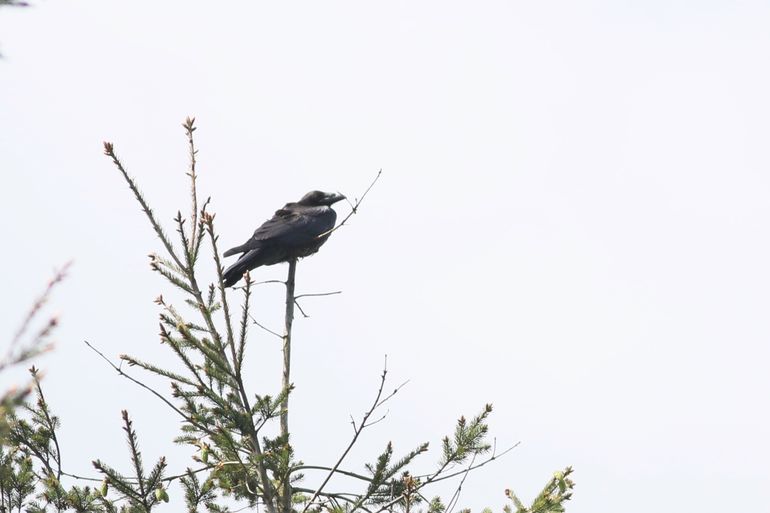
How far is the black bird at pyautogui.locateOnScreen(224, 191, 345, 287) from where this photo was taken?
10164 millimetres

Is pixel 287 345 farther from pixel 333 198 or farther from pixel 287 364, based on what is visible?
pixel 333 198

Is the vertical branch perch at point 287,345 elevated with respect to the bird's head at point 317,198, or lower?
lower

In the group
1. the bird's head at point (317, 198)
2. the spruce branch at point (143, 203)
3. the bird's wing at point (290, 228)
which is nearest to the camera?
the spruce branch at point (143, 203)


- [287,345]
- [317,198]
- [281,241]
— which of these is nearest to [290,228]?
[281,241]

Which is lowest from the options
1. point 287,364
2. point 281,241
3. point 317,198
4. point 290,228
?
point 287,364

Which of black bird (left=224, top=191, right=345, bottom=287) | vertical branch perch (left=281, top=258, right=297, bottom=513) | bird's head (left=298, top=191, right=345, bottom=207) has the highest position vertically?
bird's head (left=298, top=191, right=345, bottom=207)

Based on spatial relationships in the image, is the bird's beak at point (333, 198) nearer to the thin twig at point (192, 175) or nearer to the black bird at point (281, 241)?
the black bird at point (281, 241)

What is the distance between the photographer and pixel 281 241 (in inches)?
409

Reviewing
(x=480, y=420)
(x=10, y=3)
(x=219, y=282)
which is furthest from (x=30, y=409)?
(x=10, y=3)

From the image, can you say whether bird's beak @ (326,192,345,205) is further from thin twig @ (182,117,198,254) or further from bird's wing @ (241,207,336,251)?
thin twig @ (182,117,198,254)

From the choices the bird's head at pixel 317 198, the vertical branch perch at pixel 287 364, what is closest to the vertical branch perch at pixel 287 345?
the vertical branch perch at pixel 287 364

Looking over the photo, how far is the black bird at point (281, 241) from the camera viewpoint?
1016 centimetres

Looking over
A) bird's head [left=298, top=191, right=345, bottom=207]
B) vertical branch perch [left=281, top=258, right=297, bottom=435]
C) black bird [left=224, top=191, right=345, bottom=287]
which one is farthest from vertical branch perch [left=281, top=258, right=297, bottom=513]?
bird's head [left=298, top=191, right=345, bottom=207]

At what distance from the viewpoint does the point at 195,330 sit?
6.55m
